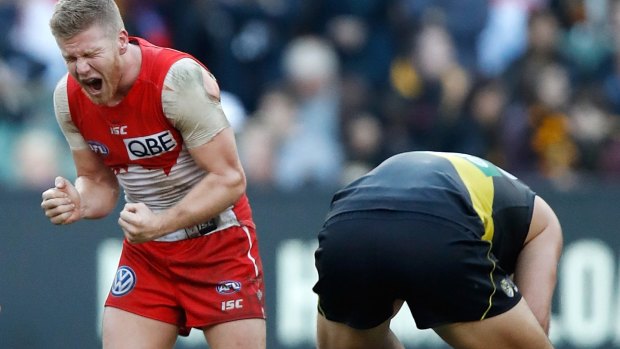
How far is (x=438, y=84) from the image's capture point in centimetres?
1081

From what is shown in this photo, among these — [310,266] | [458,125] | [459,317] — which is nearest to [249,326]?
[459,317]

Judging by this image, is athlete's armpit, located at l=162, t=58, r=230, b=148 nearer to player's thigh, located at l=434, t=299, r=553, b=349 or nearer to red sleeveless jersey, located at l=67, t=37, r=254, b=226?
red sleeveless jersey, located at l=67, t=37, r=254, b=226

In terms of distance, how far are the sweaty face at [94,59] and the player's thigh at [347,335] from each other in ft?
4.60

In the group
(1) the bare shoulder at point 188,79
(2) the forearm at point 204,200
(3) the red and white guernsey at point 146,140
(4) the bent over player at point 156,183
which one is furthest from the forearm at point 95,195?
(1) the bare shoulder at point 188,79

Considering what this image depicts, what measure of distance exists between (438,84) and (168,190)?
17.8ft

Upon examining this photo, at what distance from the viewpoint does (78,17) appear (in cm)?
523

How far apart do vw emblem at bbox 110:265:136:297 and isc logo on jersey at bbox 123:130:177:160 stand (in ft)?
1.97

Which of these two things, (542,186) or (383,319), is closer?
(383,319)

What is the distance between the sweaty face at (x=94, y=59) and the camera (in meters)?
5.25

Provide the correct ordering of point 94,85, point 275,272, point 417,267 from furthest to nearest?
1. point 275,272
2. point 94,85
3. point 417,267

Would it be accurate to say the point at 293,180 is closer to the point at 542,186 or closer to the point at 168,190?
the point at 542,186

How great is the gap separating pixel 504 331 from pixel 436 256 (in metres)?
0.45

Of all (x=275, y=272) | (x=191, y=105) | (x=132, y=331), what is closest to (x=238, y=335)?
(x=132, y=331)

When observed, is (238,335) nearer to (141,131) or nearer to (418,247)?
(141,131)
